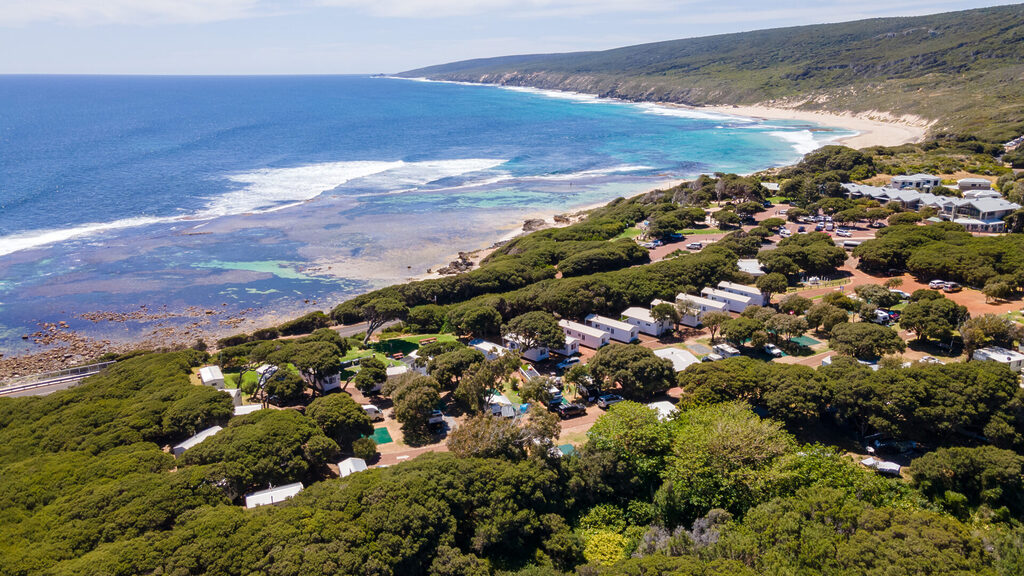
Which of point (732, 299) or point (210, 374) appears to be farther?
point (732, 299)

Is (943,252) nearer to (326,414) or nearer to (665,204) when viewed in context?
(665,204)

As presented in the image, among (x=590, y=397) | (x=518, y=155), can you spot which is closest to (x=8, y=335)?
(x=590, y=397)

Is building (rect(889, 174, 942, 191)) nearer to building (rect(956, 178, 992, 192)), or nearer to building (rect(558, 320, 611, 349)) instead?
building (rect(956, 178, 992, 192))

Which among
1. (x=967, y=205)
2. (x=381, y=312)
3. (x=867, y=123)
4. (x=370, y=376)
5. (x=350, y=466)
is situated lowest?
(x=350, y=466)

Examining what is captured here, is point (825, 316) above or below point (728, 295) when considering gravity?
above

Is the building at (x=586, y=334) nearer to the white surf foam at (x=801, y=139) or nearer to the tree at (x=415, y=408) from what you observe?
the tree at (x=415, y=408)

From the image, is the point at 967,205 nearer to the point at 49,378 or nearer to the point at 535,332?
the point at 535,332

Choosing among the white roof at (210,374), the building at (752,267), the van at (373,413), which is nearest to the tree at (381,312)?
the white roof at (210,374)

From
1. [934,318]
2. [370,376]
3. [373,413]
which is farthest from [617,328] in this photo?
[934,318]
